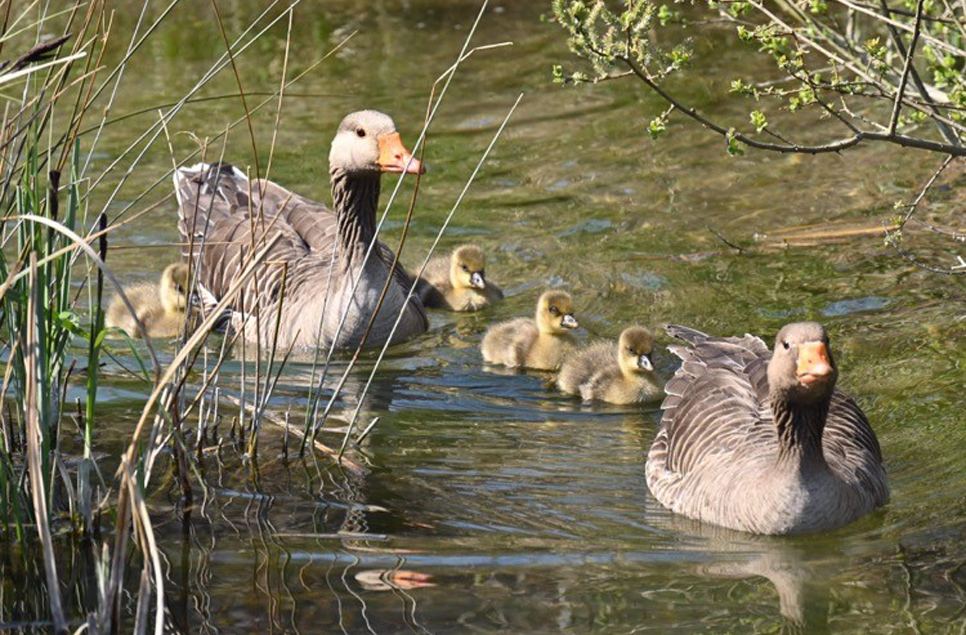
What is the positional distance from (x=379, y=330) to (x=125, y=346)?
5.26 feet

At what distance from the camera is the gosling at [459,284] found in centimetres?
1037

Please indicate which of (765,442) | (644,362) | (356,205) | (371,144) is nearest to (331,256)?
(356,205)

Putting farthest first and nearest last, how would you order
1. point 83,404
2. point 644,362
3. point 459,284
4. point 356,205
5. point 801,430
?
point 459,284 → point 356,205 → point 644,362 → point 83,404 → point 801,430

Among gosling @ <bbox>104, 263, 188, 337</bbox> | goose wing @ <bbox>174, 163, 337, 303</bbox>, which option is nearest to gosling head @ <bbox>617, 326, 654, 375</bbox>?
goose wing @ <bbox>174, 163, 337, 303</bbox>

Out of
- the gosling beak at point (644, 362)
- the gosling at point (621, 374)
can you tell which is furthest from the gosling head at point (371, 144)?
the gosling beak at point (644, 362)

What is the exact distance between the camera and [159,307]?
10.2 meters

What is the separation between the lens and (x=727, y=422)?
765 centimetres

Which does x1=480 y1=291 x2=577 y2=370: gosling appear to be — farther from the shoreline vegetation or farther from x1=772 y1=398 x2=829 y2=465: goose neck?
x1=772 y1=398 x2=829 y2=465: goose neck

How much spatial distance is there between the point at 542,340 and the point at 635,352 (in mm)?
854

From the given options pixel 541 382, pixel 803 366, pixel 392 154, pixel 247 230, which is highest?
pixel 392 154

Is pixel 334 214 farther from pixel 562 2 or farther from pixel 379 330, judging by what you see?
pixel 562 2

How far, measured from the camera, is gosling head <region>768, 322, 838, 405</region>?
6453 mm

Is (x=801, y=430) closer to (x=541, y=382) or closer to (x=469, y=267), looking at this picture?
(x=541, y=382)

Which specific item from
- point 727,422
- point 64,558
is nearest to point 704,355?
point 727,422
